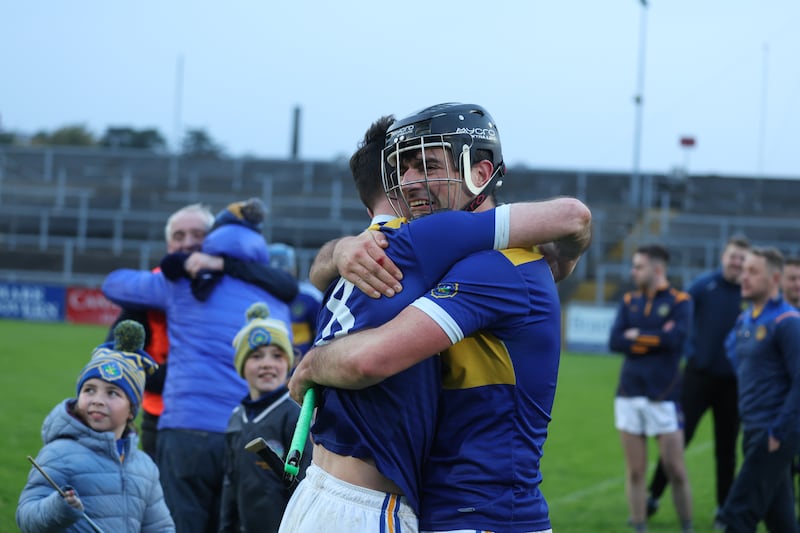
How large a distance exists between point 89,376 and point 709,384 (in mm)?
6731

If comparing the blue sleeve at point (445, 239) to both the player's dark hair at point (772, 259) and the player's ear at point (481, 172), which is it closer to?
the player's ear at point (481, 172)

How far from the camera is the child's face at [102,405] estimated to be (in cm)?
485

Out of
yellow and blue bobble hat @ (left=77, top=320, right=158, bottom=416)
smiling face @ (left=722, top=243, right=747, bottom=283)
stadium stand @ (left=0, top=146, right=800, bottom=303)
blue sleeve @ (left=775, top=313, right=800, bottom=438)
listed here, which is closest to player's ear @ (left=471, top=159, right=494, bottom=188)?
yellow and blue bobble hat @ (left=77, top=320, right=158, bottom=416)

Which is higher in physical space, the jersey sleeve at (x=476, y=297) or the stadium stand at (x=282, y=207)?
the stadium stand at (x=282, y=207)

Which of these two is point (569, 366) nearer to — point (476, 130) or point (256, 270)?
point (256, 270)

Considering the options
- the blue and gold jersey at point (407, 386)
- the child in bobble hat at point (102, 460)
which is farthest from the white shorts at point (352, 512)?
the child in bobble hat at point (102, 460)

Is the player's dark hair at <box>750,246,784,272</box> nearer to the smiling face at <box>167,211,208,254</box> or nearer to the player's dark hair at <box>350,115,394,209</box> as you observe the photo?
the smiling face at <box>167,211,208,254</box>

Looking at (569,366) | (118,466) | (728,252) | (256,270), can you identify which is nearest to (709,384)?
(728,252)

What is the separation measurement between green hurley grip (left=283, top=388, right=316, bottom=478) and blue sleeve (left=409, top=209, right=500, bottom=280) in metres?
0.54

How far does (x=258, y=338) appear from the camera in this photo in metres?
5.62

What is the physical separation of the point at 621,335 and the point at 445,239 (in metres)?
6.49

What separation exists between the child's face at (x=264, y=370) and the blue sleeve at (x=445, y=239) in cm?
270

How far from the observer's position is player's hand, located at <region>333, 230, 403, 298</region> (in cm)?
296

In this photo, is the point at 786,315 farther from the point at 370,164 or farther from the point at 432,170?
the point at 432,170
